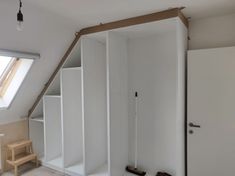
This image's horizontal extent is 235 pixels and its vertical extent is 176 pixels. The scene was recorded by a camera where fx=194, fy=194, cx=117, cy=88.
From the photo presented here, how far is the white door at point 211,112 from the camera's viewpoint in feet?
7.25

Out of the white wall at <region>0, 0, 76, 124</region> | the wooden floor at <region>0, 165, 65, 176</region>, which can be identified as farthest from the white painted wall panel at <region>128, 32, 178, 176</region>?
the wooden floor at <region>0, 165, 65, 176</region>

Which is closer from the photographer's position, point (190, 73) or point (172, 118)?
point (190, 73)

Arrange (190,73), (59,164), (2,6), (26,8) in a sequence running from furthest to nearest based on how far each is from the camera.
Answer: (59,164) < (190,73) < (26,8) < (2,6)

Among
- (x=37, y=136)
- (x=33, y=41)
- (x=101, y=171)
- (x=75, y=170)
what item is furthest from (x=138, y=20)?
(x=37, y=136)

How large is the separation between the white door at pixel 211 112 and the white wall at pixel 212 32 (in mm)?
240

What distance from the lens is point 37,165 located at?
3.38m

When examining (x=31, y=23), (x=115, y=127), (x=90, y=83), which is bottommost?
(x=115, y=127)

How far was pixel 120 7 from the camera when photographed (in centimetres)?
204

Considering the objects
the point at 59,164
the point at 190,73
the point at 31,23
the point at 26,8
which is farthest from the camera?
the point at 59,164

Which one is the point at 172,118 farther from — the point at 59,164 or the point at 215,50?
the point at 59,164

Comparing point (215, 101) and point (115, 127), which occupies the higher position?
point (215, 101)

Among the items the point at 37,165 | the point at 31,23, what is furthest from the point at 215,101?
the point at 37,165

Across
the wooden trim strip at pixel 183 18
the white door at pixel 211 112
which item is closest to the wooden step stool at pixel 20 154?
the white door at pixel 211 112

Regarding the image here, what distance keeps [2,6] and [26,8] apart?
0.22 meters
